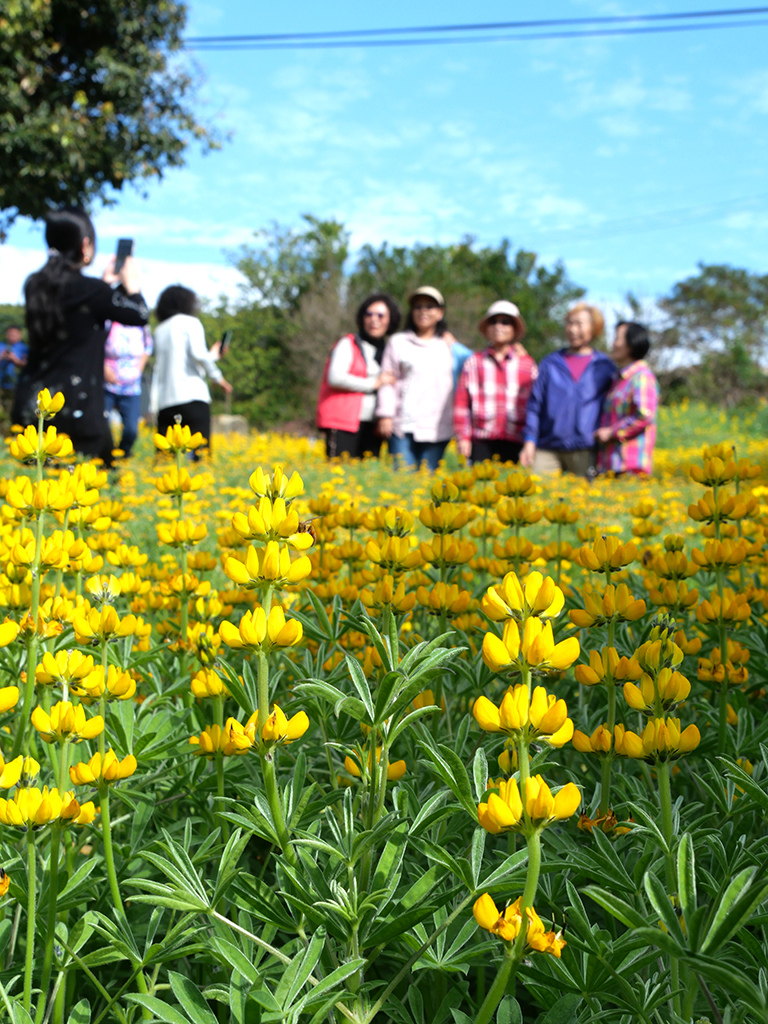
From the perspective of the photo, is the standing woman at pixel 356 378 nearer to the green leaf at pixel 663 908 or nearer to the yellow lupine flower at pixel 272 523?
the yellow lupine flower at pixel 272 523

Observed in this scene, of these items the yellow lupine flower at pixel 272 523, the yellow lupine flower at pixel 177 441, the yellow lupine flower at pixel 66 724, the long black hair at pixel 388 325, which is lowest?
the yellow lupine flower at pixel 66 724

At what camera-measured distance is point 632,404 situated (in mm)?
6555

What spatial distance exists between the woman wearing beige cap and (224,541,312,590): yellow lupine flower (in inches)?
216

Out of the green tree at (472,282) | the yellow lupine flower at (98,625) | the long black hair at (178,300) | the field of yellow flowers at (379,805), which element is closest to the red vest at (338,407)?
the long black hair at (178,300)

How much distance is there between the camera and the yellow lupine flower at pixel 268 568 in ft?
2.72

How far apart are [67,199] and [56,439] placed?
12.3m

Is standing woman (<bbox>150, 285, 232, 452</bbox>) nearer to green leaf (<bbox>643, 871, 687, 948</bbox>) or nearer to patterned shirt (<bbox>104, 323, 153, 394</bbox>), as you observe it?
patterned shirt (<bbox>104, 323, 153, 394</bbox>)

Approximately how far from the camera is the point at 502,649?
705mm

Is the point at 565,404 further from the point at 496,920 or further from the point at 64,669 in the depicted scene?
the point at 496,920

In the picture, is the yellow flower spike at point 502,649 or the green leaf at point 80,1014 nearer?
the yellow flower spike at point 502,649

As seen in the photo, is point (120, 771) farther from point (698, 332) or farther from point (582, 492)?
point (698, 332)

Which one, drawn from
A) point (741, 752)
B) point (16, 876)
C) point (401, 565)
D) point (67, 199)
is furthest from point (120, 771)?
point (67, 199)

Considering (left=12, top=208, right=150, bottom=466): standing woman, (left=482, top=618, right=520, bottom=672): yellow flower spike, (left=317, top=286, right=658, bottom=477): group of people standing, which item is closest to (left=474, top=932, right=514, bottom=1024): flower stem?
(left=482, top=618, right=520, bottom=672): yellow flower spike

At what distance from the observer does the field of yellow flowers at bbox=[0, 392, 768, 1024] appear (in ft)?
2.46
